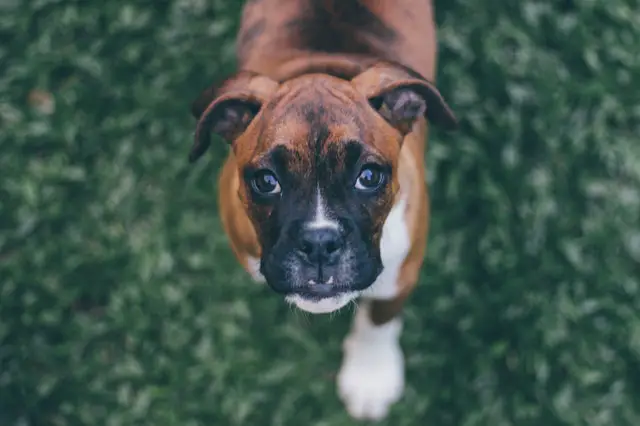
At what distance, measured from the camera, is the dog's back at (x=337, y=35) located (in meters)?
3.42

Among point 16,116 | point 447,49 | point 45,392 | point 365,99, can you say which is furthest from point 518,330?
point 16,116

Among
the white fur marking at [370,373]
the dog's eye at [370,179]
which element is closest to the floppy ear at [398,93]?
the dog's eye at [370,179]

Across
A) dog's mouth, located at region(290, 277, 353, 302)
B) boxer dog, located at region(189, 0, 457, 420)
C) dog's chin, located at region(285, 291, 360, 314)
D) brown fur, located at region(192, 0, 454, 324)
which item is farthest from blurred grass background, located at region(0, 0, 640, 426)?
dog's mouth, located at region(290, 277, 353, 302)

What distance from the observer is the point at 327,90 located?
286cm

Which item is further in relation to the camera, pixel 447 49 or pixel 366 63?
pixel 447 49

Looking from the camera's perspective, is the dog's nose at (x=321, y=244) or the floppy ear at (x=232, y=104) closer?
the dog's nose at (x=321, y=244)

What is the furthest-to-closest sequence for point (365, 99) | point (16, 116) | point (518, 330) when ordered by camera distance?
point (16, 116) < point (518, 330) < point (365, 99)

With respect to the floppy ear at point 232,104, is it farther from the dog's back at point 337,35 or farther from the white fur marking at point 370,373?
the white fur marking at point 370,373

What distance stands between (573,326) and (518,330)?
0.28m

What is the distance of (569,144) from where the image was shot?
4293 mm

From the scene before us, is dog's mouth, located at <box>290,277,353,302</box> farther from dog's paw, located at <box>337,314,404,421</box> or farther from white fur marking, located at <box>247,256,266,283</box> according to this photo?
dog's paw, located at <box>337,314,404,421</box>

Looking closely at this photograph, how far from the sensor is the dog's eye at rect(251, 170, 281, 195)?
2803mm

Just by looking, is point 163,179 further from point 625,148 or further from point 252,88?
point 625,148

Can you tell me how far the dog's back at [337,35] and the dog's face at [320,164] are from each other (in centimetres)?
41
